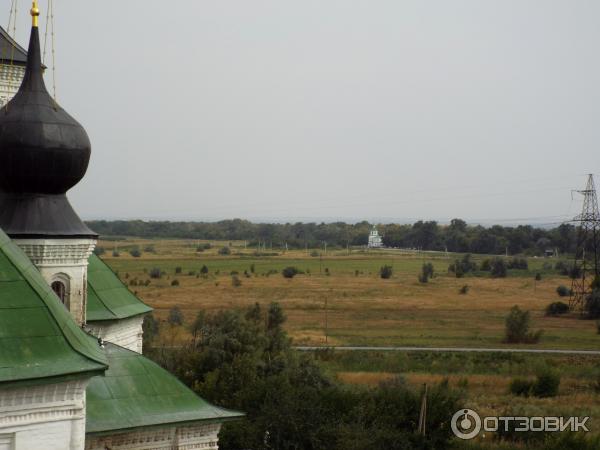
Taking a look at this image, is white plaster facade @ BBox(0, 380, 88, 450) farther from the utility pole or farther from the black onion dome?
the utility pole

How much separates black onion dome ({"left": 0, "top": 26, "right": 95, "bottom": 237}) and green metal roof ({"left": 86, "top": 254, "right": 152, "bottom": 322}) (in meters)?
2.65

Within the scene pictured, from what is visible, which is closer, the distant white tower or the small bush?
the small bush

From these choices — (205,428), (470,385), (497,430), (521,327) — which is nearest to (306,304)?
(521,327)

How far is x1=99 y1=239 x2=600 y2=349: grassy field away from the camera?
1770 inches

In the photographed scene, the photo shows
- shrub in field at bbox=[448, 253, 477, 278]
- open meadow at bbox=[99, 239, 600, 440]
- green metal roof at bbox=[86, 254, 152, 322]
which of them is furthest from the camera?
shrub in field at bbox=[448, 253, 477, 278]

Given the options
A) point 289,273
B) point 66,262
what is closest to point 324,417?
point 66,262

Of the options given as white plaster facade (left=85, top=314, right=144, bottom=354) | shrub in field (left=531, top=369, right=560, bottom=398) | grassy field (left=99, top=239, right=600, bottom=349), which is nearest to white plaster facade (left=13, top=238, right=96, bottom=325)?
white plaster facade (left=85, top=314, right=144, bottom=354)

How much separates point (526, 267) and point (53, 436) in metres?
84.9

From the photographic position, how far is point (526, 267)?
8888 cm

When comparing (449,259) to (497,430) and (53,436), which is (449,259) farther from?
(53,436)

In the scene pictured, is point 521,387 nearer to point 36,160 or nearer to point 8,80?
point 8,80

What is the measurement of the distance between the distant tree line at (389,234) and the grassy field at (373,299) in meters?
24.5

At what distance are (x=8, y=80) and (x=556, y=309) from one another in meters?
44.7

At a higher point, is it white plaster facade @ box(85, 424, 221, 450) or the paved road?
white plaster facade @ box(85, 424, 221, 450)
